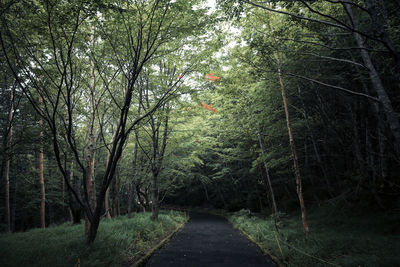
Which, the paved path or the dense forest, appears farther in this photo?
the paved path

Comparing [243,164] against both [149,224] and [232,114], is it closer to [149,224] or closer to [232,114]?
[232,114]

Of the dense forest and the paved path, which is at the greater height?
the dense forest

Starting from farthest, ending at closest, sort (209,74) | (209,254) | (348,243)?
(209,74) < (209,254) < (348,243)

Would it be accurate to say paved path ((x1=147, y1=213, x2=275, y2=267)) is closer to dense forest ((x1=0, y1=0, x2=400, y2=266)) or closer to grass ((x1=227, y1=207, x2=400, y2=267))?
grass ((x1=227, y1=207, x2=400, y2=267))

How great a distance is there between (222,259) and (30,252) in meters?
5.75

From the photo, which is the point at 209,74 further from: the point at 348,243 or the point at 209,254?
the point at 348,243

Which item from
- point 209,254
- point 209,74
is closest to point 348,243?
point 209,254

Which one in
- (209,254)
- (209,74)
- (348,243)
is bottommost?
(209,254)

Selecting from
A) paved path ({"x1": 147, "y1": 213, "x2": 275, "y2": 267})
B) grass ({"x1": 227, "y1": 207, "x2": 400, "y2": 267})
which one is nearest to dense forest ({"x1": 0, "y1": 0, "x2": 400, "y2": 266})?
grass ({"x1": 227, "y1": 207, "x2": 400, "y2": 267})

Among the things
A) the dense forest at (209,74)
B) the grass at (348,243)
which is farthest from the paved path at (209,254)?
the dense forest at (209,74)

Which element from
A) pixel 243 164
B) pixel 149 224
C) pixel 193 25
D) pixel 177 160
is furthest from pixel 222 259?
Result: pixel 243 164

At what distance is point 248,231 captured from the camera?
11.3m

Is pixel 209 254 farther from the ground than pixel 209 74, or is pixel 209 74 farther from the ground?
pixel 209 74

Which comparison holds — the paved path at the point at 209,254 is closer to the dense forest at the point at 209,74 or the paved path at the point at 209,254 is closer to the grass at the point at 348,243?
the grass at the point at 348,243
